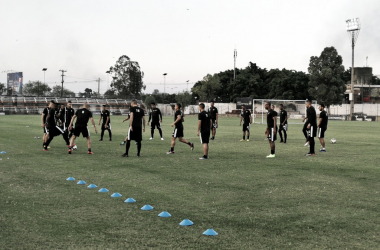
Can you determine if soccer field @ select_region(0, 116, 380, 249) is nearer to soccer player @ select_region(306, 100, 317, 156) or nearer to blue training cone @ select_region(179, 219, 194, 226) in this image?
blue training cone @ select_region(179, 219, 194, 226)

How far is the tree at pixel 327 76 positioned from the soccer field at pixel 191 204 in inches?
2233

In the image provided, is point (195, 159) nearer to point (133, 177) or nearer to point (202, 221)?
point (133, 177)

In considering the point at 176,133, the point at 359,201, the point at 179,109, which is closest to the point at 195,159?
the point at 176,133

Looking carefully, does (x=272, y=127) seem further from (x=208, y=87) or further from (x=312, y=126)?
(x=208, y=87)

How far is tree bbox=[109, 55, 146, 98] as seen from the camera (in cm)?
9794

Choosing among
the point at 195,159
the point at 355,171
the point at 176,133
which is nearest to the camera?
the point at 355,171

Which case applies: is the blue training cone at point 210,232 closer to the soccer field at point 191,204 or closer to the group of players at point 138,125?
the soccer field at point 191,204

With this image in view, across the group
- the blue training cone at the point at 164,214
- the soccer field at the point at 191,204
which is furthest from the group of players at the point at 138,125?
the blue training cone at the point at 164,214

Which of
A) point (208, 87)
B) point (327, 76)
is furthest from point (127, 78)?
point (327, 76)

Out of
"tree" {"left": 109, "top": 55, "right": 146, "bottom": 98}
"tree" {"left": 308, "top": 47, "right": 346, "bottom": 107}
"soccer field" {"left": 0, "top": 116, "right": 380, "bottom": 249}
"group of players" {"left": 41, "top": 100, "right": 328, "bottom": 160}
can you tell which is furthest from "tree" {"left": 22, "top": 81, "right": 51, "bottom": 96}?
"soccer field" {"left": 0, "top": 116, "right": 380, "bottom": 249}

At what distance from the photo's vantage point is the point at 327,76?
65938mm

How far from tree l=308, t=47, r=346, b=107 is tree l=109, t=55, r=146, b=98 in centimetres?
4417

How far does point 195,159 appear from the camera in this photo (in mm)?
12969

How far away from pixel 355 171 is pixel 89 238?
7.93 m
